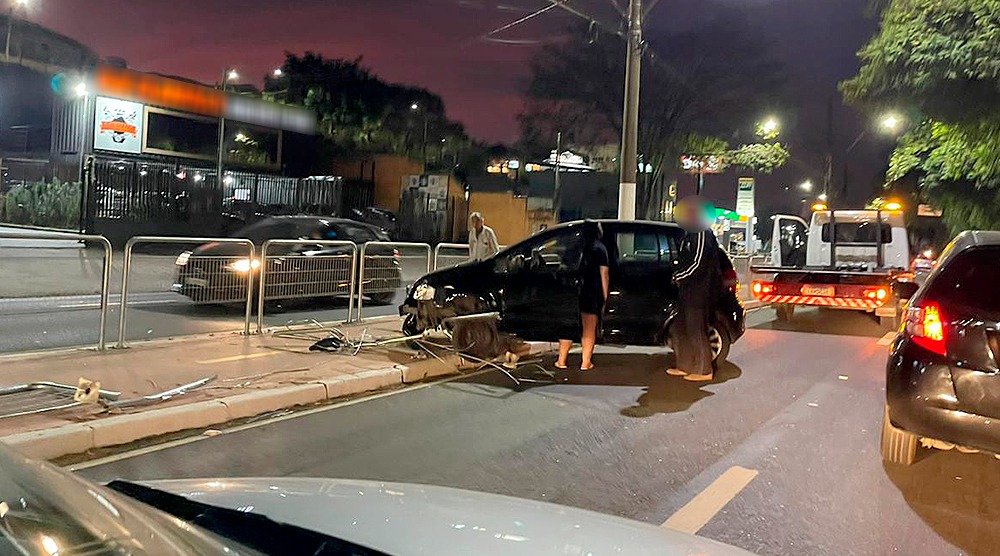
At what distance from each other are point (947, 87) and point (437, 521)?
16.3m

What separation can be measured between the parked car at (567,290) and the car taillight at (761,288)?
5650 millimetres

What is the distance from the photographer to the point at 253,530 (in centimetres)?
220

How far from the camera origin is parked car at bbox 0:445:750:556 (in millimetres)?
1639

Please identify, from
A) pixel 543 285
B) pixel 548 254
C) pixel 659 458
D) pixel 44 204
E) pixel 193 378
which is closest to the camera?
pixel 659 458

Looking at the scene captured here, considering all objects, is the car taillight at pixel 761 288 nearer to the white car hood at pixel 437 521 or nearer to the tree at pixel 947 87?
Result: the tree at pixel 947 87

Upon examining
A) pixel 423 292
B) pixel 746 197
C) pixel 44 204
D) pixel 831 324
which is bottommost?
pixel 831 324

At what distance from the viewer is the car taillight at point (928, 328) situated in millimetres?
5270

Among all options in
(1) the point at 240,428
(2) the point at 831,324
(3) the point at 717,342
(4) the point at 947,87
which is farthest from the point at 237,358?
(4) the point at 947,87

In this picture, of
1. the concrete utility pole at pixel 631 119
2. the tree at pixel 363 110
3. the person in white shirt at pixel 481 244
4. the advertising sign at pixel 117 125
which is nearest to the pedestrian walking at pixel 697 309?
the person in white shirt at pixel 481 244

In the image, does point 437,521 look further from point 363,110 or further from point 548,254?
point 363,110

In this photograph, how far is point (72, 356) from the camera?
8344mm

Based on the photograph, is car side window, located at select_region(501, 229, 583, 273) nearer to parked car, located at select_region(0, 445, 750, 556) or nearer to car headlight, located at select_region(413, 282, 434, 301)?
car headlight, located at select_region(413, 282, 434, 301)

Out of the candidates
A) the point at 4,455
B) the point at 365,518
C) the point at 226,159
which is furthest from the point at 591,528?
the point at 226,159

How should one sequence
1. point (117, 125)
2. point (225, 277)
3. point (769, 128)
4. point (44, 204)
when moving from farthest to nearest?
point (117, 125) → point (44, 204) → point (769, 128) → point (225, 277)
